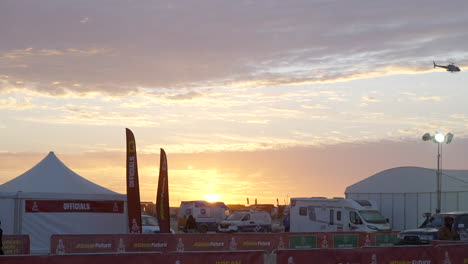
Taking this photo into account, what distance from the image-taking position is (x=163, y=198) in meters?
31.7

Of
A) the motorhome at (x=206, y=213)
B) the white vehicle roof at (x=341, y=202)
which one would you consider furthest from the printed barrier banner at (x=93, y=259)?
the motorhome at (x=206, y=213)

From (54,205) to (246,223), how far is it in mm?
23006

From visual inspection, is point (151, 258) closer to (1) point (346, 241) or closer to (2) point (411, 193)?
(1) point (346, 241)

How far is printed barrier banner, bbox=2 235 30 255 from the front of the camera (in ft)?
69.8

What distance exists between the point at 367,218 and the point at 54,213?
17226 mm

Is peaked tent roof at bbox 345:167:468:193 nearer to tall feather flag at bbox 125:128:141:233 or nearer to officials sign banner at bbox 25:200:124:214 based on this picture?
tall feather flag at bbox 125:128:141:233

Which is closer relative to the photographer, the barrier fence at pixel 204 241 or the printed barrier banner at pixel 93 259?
the printed barrier banner at pixel 93 259

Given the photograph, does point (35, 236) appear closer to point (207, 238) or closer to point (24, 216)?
point (24, 216)

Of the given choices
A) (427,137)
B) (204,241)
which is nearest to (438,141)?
(427,137)

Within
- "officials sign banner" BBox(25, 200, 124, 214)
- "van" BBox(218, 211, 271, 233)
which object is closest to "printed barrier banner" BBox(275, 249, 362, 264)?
"officials sign banner" BBox(25, 200, 124, 214)

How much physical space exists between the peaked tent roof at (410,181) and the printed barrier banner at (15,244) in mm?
29083

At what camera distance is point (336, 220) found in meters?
38.9

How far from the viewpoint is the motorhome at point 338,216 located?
1511 inches

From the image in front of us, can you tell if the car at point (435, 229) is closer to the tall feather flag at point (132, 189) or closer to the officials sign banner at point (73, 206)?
the tall feather flag at point (132, 189)
